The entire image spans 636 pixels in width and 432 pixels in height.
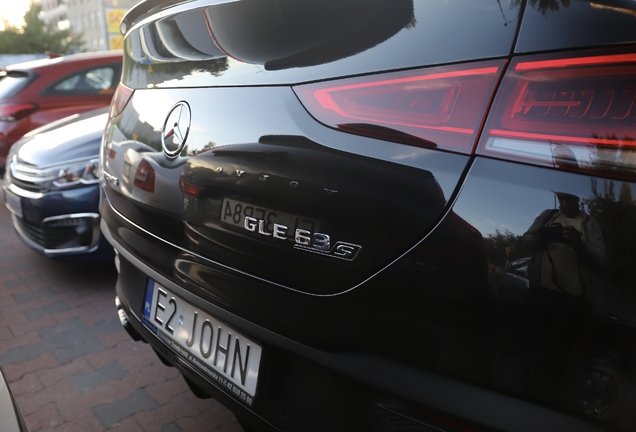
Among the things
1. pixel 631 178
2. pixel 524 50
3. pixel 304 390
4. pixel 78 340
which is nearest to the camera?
pixel 631 178

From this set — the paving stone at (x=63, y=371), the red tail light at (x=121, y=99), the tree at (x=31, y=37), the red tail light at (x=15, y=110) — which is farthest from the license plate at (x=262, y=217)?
the tree at (x=31, y=37)

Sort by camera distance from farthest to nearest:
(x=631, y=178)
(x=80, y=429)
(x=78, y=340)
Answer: (x=78, y=340)
(x=80, y=429)
(x=631, y=178)

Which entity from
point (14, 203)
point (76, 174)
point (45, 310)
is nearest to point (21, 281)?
point (14, 203)

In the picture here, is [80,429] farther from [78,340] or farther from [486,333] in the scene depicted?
[486,333]

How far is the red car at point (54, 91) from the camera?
5539 mm

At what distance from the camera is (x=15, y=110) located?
5.53 m

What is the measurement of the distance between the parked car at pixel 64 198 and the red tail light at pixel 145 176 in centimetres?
188

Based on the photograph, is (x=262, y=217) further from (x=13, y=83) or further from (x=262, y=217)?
(x=13, y=83)

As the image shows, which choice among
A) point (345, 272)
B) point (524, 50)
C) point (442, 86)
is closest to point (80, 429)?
point (345, 272)

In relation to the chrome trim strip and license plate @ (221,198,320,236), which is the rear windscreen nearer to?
the chrome trim strip

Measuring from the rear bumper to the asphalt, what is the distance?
0.90m

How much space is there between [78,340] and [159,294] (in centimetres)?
156

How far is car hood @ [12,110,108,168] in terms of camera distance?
349cm

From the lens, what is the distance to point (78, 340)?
9.72 ft
